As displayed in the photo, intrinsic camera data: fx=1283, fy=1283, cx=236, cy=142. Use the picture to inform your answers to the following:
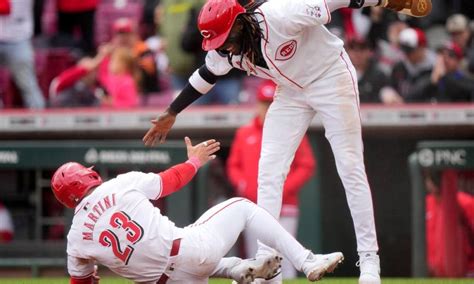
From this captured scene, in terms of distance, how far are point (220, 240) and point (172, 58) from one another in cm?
534

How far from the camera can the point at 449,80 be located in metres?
11.0

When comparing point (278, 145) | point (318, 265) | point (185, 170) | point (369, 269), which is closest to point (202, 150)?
point (185, 170)

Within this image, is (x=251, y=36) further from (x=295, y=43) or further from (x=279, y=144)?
(x=279, y=144)

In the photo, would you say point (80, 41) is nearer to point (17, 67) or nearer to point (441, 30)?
point (17, 67)

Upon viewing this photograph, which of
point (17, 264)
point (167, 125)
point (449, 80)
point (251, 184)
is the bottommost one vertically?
point (17, 264)

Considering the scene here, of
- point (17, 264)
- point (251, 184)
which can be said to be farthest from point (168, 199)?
point (17, 264)

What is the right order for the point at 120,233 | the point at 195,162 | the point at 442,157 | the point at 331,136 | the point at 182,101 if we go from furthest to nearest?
the point at 442,157, the point at 182,101, the point at 331,136, the point at 195,162, the point at 120,233

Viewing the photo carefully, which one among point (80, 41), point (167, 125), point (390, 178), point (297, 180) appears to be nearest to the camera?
point (167, 125)

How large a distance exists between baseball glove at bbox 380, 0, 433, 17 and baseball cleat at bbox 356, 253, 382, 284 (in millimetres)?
1343

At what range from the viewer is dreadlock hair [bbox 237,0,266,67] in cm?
681

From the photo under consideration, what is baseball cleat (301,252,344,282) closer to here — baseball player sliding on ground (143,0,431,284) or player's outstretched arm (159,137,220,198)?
baseball player sliding on ground (143,0,431,284)

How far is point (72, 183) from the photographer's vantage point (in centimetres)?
645

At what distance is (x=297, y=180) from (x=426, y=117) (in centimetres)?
123

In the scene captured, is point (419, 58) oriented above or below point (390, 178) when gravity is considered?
above
